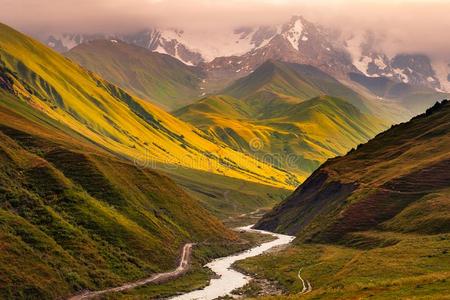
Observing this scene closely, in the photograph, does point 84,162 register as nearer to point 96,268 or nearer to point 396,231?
point 96,268

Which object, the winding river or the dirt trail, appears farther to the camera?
the winding river

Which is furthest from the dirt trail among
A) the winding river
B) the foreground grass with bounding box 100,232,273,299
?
the winding river

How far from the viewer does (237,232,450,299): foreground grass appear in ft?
288

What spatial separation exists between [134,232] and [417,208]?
266 ft

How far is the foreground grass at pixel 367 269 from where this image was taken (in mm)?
87825

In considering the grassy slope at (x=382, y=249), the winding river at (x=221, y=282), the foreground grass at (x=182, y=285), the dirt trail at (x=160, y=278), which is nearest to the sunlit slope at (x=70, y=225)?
the dirt trail at (x=160, y=278)

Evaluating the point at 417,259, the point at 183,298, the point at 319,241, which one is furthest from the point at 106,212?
the point at 417,259

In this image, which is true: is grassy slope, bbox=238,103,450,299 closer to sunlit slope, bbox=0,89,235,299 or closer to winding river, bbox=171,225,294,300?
winding river, bbox=171,225,294,300

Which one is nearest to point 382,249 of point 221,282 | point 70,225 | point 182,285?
point 221,282

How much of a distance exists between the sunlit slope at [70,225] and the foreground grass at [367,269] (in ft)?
96.8

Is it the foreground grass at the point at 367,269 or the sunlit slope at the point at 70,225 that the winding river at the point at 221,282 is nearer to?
the foreground grass at the point at 367,269

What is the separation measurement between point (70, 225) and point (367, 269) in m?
70.1

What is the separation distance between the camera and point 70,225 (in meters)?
144

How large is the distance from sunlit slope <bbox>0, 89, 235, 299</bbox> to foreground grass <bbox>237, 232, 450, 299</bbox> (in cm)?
2952
